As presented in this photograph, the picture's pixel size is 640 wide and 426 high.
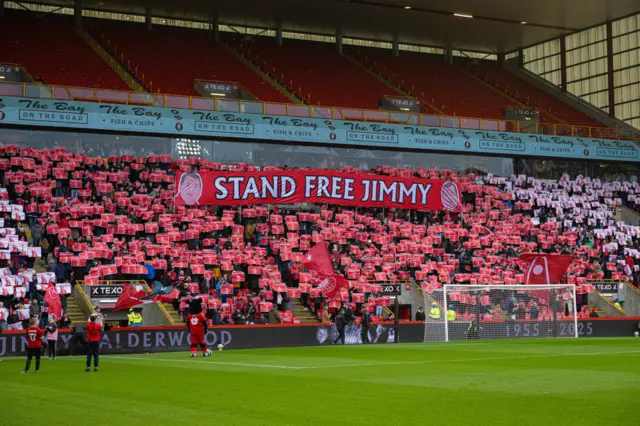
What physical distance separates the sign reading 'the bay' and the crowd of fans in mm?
1602

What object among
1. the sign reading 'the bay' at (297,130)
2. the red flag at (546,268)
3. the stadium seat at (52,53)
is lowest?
the red flag at (546,268)

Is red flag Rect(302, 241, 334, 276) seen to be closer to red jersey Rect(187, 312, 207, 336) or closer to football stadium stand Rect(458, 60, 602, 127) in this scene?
red jersey Rect(187, 312, 207, 336)

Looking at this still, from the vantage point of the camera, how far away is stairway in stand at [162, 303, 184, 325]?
39125mm

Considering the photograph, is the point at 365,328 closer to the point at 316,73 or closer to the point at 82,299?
Answer: the point at 82,299

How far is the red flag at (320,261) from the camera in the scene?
3919cm

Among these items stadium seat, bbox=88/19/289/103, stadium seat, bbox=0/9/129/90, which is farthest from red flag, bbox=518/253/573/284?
stadium seat, bbox=0/9/129/90

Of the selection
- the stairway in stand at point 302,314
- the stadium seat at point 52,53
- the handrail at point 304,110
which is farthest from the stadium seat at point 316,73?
the stairway in stand at point 302,314

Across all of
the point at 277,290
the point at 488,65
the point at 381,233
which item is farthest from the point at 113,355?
the point at 488,65

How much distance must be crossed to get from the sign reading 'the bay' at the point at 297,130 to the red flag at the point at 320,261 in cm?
1311

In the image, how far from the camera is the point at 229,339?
119 ft

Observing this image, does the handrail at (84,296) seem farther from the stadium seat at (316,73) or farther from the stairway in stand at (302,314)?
the stadium seat at (316,73)

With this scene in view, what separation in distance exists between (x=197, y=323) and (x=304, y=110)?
26.3 m

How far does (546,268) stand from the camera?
144 feet

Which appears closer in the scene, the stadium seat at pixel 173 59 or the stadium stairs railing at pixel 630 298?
the stadium stairs railing at pixel 630 298
